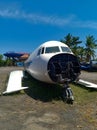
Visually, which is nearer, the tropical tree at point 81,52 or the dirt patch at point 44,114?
the dirt patch at point 44,114

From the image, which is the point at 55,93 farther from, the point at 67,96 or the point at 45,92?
the point at 67,96

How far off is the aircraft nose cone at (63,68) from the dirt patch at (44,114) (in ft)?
4.25

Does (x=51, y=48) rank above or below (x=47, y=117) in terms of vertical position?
above

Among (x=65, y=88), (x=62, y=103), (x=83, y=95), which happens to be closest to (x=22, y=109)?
(x=62, y=103)

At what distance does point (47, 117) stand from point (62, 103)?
2.86 metres

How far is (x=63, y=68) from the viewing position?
1400cm

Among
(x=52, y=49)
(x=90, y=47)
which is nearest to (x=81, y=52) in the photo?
(x=90, y=47)

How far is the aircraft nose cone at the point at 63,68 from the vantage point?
1380 cm

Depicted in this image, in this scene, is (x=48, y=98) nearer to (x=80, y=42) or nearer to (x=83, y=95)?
(x=83, y=95)

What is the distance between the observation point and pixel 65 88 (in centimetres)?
1396

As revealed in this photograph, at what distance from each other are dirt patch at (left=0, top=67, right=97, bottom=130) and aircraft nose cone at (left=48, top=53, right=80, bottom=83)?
129 cm

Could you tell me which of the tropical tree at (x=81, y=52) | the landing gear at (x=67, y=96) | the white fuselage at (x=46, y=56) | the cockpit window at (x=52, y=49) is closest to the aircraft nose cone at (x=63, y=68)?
the white fuselage at (x=46, y=56)

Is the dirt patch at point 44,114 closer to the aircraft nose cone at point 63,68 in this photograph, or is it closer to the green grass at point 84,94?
the green grass at point 84,94

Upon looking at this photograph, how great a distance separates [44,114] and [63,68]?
3869mm
